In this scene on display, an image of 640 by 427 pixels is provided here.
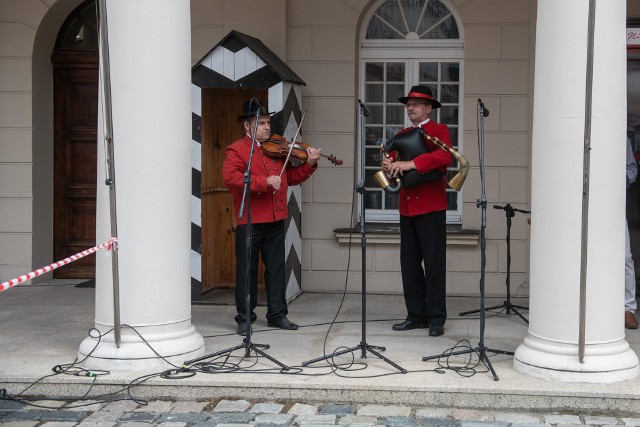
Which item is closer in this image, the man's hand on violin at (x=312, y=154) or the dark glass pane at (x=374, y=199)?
the man's hand on violin at (x=312, y=154)

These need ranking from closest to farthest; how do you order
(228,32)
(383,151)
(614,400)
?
(614,400) → (383,151) → (228,32)

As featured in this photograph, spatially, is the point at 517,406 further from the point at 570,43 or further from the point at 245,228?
the point at 245,228

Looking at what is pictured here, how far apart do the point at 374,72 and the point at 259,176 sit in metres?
2.69

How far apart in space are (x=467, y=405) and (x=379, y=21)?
A: 4638 millimetres

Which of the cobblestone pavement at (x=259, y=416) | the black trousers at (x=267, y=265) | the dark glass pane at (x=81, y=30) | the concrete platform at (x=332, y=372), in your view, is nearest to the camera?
the cobblestone pavement at (x=259, y=416)

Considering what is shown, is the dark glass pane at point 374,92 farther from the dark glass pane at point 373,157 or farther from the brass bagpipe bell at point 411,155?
the brass bagpipe bell at point 411,155

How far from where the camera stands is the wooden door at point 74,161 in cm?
980

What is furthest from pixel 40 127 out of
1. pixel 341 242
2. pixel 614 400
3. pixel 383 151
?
pixel 614 400

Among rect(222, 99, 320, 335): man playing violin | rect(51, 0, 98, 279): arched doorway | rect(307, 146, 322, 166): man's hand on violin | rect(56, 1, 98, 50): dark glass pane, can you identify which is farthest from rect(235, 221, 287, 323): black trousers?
rect(56, 1, 98, 50): dark glass pane

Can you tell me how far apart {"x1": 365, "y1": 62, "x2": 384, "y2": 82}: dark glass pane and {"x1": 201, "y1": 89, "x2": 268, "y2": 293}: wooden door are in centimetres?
107

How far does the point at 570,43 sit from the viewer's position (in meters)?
5.71

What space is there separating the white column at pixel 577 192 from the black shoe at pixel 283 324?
Result: 6.64 feet

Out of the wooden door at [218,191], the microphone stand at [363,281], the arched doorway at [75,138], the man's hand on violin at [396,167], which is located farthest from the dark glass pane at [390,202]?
the microphone stand at [363,281]

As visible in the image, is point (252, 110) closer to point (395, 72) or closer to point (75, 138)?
point (395, 72)
